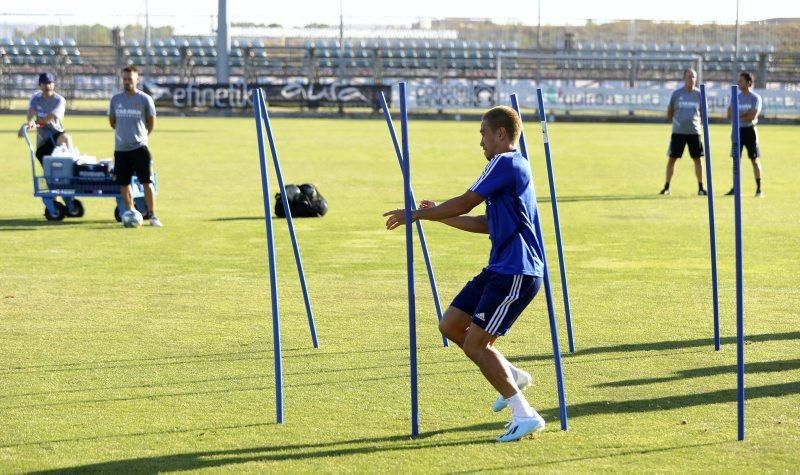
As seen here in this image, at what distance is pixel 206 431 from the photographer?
22.5 feet

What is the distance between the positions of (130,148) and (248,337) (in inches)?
268

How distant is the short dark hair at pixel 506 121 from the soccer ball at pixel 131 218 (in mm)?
10092

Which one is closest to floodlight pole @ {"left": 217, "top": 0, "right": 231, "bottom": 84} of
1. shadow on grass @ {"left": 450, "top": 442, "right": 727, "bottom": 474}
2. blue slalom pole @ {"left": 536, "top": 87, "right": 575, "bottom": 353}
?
blue slalom pole @ {"left": 536, "top": 87, "right": 575, "bottom": 353}

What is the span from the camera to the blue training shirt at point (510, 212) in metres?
6.34

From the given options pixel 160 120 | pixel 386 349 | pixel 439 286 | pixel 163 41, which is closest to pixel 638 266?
pixel 439 286

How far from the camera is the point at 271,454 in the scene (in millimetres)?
6414

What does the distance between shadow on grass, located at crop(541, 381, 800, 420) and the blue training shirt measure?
3.81 feet

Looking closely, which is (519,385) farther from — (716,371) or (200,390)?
(200,390)

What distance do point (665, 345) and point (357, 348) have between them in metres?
2.24

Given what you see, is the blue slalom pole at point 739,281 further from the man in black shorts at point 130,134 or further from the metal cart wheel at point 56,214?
the metal cart wheel at point 56,214

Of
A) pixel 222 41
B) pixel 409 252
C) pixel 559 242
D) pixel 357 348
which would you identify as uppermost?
pixel 222 41

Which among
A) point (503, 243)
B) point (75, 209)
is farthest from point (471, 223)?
point (75, 209)

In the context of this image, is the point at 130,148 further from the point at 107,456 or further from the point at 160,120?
the point at 160,120

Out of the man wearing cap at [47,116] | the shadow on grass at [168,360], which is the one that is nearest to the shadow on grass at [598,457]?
the shadow on grass at [168,360]
